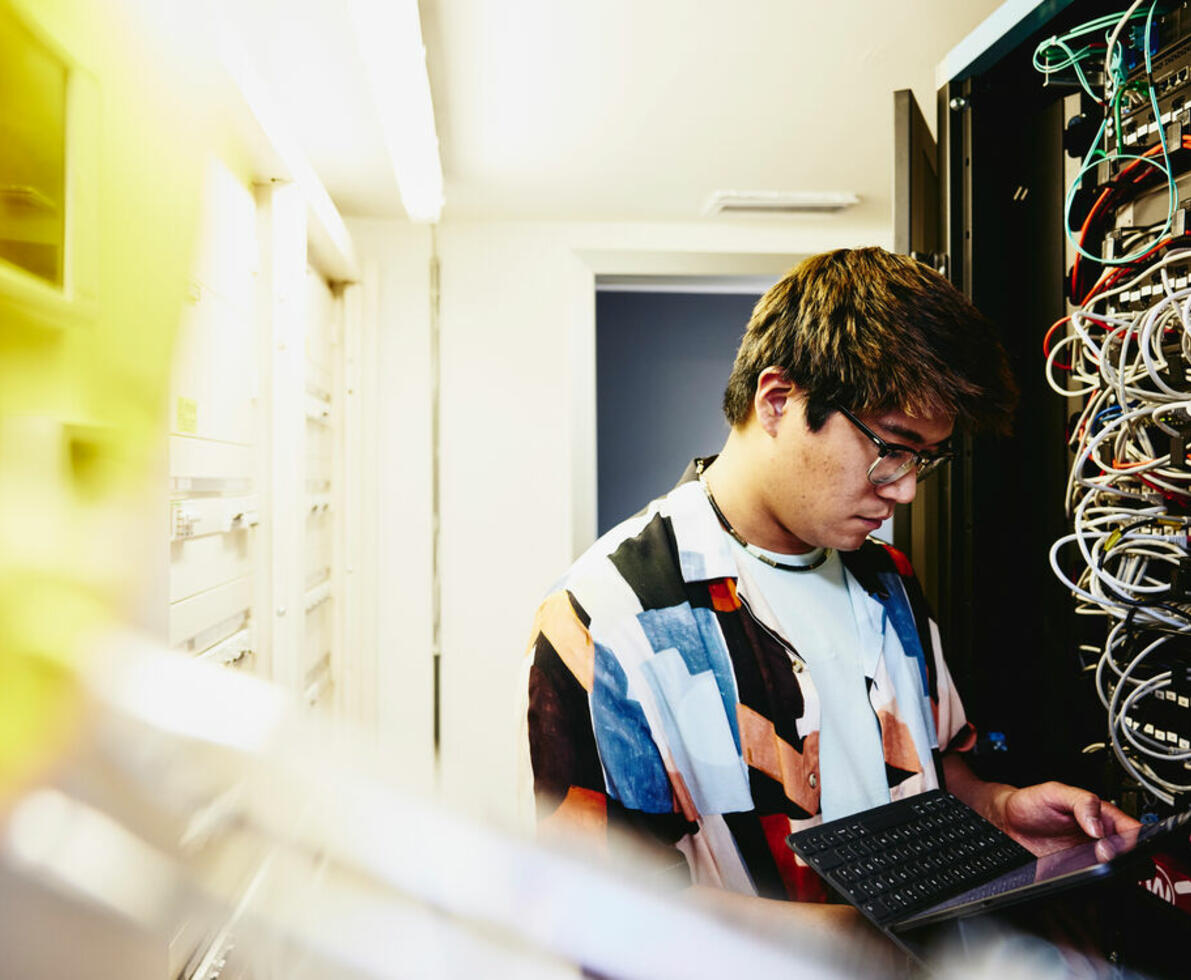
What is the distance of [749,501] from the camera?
117 cm

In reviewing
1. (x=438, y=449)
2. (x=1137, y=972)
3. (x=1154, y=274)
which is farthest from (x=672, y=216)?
(x=1137, y=972)

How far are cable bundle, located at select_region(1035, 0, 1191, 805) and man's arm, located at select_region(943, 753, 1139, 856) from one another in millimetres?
94

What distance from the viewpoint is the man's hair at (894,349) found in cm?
105

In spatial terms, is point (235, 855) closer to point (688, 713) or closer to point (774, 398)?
point (688, 713)

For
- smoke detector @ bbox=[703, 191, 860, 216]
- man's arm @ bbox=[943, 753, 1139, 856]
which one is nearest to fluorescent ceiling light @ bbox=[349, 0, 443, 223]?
smoke detector @ bbox=[703, 191, 860, 216]

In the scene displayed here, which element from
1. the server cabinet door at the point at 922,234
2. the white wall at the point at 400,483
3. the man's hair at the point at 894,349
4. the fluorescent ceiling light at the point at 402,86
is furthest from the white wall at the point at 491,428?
the man's hair at the point at 894,349

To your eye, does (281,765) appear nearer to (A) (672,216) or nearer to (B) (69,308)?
(B) (69,308)

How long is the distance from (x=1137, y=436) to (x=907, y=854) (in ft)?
2.12

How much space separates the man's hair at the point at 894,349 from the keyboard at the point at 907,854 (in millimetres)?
513

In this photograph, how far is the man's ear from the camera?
1142 mm

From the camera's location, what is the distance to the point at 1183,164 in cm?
102

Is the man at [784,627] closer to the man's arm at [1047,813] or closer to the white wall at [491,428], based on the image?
the man's arm at [1047,813]

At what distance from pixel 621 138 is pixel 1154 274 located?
1.61 metres

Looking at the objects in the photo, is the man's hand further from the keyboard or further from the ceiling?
the ceiling
